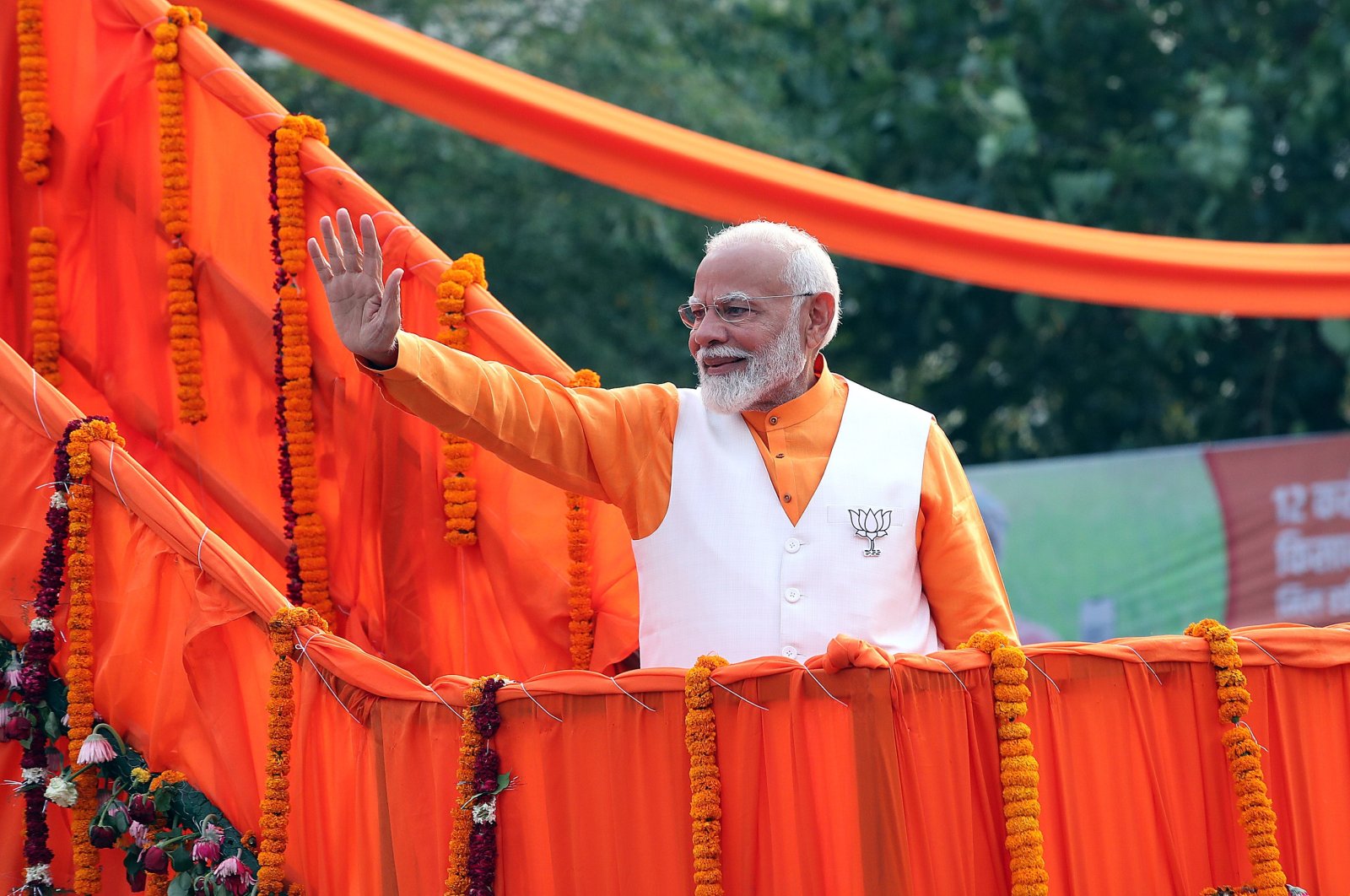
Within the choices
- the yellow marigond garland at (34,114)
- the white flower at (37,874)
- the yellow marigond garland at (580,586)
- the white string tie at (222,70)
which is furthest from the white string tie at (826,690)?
the yellow marigond garland at (34,114)

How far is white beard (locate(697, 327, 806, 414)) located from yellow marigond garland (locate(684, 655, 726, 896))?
729 millimetres

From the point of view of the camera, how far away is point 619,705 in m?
2.54

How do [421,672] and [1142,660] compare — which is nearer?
[1142,660]

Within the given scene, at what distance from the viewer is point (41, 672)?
3.05 metres

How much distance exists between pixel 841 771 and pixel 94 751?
1402 millimetres

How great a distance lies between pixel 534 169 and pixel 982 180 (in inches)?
105

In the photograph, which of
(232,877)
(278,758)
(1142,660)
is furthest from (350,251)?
(1142,660)

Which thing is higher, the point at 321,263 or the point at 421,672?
the point at 321,263

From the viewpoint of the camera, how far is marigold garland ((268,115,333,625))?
12.1 feet

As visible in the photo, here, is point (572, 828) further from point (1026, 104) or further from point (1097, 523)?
point (1026, 104)

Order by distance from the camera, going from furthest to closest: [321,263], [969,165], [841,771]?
1. [969,165]
2. [321,263]
3. [841,771]

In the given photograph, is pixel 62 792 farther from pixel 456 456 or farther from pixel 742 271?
pixel 742 271

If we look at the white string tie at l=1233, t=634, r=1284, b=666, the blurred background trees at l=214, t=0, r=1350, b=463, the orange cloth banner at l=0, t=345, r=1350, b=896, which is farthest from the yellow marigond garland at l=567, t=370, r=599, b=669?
the blurred background trees at l=214, t=0, r=1350, b=463

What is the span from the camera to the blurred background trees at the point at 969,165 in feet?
31.1
